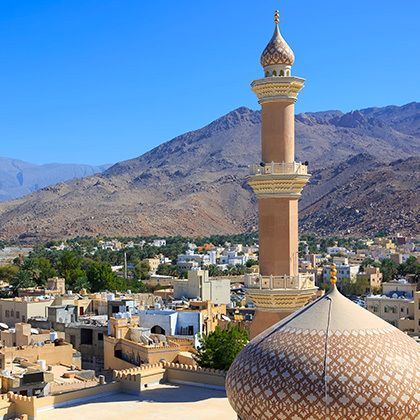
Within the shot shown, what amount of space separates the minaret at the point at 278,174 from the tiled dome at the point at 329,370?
14.5 ft

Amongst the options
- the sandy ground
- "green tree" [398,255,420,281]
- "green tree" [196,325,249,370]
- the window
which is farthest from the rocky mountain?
the sandy ground

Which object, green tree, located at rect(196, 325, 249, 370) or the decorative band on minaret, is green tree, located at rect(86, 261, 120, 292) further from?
the decorative band on minaret

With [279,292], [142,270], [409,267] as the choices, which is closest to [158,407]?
[279,292]

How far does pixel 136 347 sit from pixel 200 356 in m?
3.23

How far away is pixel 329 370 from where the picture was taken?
720cm

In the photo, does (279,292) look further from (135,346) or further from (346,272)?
(346,272)

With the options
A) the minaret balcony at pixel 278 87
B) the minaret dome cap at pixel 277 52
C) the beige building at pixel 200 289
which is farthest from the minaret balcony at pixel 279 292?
the beige building at pixel 200 289

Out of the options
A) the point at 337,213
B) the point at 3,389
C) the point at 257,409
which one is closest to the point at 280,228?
the point at 257,409

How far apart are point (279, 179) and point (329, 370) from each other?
5714 mm

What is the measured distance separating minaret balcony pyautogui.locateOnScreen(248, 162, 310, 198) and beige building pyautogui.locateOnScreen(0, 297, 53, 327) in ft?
63.9

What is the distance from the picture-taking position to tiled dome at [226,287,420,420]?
7051 millimetres

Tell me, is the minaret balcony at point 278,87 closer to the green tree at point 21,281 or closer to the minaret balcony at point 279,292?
the minaret balcony at point 279,292

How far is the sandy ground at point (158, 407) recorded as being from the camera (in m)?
11.8

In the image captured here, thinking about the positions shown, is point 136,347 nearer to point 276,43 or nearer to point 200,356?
point 200,356
